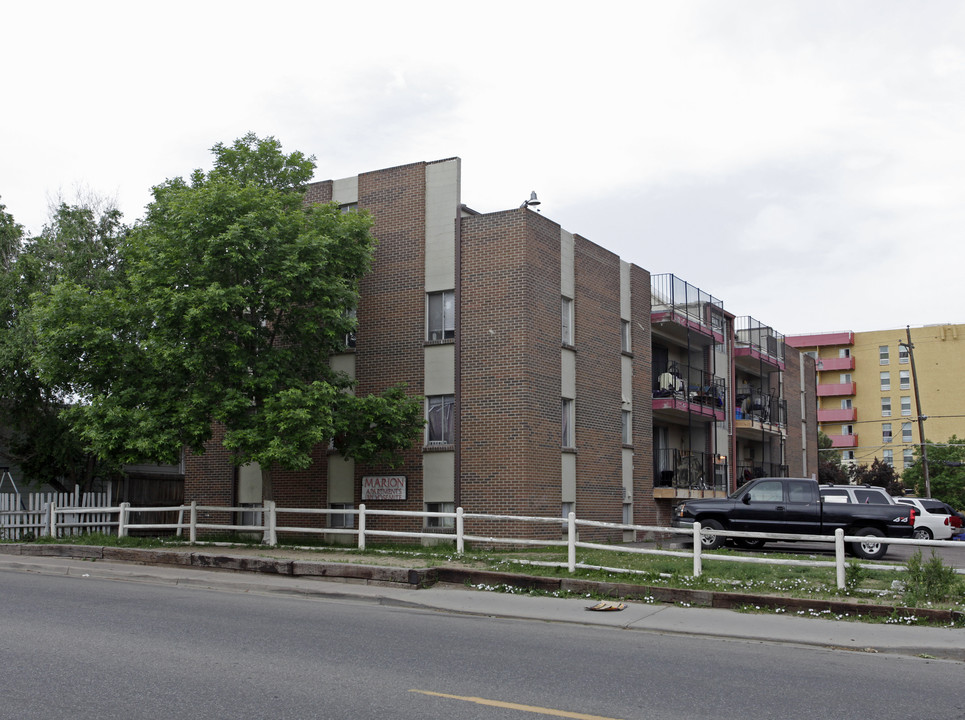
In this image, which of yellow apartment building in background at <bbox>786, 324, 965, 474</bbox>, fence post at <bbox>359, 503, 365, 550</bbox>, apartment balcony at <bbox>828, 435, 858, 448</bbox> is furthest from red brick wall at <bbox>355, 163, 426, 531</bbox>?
apartment balcony at <bbox>828, 435, 858, 448</bbox>

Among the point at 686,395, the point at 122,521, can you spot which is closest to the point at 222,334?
the point at 122,521

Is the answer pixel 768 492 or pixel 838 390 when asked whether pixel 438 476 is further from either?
pixel 838 390

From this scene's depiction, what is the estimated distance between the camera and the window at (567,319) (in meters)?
24.5

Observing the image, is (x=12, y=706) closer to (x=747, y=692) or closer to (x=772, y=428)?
(x=747, y=692)

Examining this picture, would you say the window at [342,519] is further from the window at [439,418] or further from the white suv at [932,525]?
the white suv at [932,525]

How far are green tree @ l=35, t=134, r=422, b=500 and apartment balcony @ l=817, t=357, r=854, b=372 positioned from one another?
3164 inches

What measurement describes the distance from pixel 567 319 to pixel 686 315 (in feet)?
28.1

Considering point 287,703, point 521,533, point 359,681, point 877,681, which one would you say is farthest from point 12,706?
point 521,533

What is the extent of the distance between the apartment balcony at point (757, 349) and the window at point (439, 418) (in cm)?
1992

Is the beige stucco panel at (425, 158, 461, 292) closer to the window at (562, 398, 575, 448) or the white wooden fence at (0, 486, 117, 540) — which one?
the window at (562, 398, 575, 448)

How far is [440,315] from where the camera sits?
75.5 ft

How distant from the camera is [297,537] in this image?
23812 mm

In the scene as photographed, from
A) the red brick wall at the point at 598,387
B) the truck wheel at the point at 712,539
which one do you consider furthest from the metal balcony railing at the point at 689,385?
the truck wheel at the point at 712,539

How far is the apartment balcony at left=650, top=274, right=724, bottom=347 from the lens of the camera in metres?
31.0
